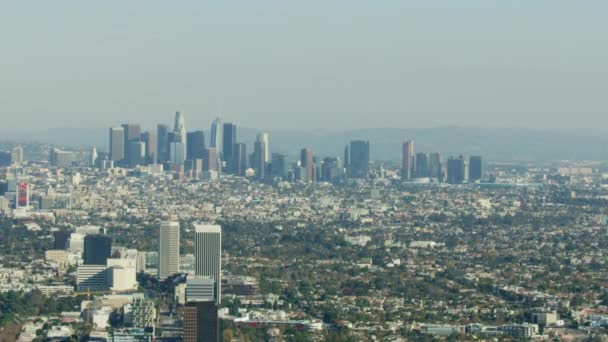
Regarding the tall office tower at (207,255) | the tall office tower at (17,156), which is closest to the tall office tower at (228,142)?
the tall office tower at (17,156)

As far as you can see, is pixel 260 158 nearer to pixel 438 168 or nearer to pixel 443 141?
pixel 438 168

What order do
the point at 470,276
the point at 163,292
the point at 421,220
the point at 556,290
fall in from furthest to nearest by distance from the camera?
1. the point at 421,220
2. the point at 470,276
3. the point at 556,290
4. the point at 163,292

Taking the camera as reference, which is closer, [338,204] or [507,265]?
[507,265]

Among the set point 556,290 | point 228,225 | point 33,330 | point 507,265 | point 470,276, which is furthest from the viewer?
point 228,225

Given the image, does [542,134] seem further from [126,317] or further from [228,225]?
[126,317]

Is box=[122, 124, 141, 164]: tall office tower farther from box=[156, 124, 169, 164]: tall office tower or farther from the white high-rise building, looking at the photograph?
the white high-rise building

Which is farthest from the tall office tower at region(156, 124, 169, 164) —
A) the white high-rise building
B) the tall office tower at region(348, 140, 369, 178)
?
the tall office tower at region(348, 140, 369, 178)

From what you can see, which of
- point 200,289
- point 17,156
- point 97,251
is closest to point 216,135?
point 17,156

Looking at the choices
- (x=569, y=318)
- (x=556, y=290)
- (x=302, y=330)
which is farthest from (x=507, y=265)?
(x=302, y=330)
